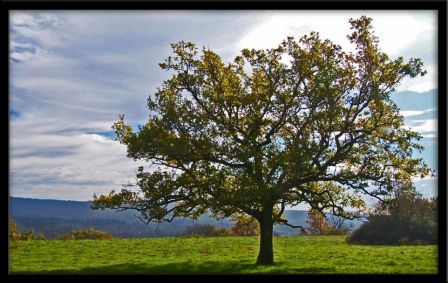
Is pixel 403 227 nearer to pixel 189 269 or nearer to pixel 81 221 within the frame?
pixel 189 269

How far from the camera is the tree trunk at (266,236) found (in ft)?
41.8

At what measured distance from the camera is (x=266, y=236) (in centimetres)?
1294

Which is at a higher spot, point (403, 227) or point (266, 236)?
point (403, 227)

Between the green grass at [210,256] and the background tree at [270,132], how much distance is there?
1.83 m

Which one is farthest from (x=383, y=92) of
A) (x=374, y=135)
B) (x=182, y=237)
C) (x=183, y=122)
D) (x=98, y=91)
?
(x=182, y=237)

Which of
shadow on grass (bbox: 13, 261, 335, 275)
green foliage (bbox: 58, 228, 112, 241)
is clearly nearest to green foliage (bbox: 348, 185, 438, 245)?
shadow on grass (bbox: 13, 261, 335, 275)

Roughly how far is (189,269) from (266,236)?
2.19 m

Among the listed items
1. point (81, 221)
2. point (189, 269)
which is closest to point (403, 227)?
point (189, 269)

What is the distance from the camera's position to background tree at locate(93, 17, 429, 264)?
11.5 metres

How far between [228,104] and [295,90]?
5.26 feet

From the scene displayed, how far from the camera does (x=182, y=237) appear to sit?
66.4ft

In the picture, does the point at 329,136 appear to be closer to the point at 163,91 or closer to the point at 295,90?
the point at 295,90

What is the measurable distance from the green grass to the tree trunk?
0.86 feet
